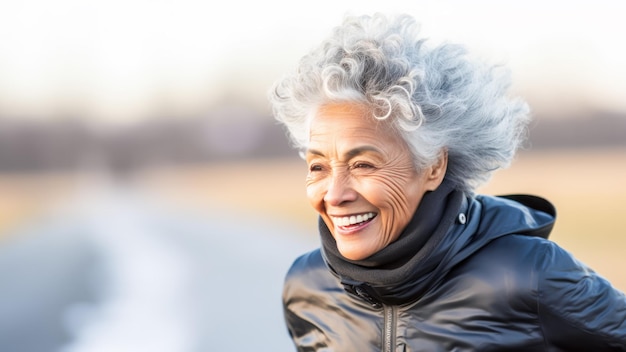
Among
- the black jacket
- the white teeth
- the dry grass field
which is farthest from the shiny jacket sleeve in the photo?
the dry grass field

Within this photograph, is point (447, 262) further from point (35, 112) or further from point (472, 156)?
point (35, 112)

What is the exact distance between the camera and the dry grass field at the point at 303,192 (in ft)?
32.4

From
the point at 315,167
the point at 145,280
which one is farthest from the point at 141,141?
the point at 315,167

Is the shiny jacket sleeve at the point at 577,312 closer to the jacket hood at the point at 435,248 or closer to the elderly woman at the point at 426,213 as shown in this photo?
the elderly woman at the point at 426,213

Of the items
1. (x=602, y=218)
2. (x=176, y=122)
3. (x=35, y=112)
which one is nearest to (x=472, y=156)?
(x=602, y=218)

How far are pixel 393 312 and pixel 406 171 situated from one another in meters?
0.39

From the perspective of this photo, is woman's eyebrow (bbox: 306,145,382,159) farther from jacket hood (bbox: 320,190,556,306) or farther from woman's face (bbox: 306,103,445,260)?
jacket hood (bbox: 320,190,556,306)

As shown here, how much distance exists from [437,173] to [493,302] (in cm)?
37

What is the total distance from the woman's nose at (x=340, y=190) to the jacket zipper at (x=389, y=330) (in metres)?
0.34

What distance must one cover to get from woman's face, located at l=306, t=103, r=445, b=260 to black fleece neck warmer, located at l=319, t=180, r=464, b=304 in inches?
1.6

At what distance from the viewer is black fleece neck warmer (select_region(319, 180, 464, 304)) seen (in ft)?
7.97

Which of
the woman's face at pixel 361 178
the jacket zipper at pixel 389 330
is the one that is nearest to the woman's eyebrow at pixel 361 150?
the woman's face at pixel 361 178

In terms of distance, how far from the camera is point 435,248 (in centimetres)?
243

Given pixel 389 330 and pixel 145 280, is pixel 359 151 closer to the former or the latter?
pixel 389 330
